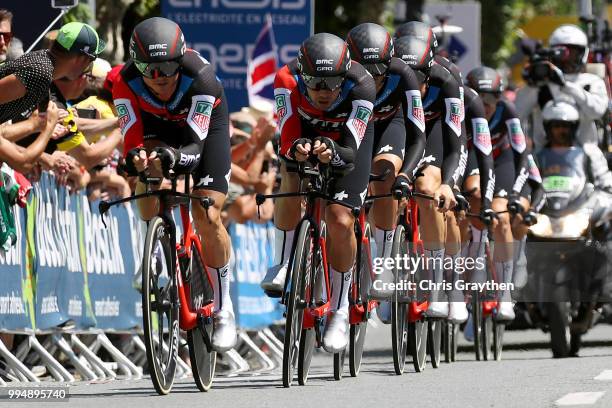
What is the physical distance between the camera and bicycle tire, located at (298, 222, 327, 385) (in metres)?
11.2

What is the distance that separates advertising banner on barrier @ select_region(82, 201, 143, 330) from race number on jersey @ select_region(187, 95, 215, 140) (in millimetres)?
3051

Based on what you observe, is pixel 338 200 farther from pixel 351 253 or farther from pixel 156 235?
pixel 156 235

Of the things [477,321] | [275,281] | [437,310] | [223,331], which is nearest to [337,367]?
[275,281]

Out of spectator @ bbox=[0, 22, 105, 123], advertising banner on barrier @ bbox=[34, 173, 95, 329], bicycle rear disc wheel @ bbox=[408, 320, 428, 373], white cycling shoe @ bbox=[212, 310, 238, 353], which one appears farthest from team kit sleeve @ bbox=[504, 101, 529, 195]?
spectator @ bbox=[0, 22, 105, 123]

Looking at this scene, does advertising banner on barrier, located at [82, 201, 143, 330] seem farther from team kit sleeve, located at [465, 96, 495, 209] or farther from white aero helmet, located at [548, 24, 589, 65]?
white aero helmet, located at [548, 24, 589, 65]

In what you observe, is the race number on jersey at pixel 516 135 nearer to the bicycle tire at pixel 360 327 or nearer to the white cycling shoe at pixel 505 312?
the white cycling shoe at pixel 505 312

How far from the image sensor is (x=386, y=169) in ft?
42.9

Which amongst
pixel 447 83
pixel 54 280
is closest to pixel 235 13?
pixel 447 83

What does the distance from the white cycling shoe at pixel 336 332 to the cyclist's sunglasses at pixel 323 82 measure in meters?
1.44

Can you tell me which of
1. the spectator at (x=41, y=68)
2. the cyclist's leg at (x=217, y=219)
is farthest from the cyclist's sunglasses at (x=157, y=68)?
the cyclist's leg at (x=217, y=219)

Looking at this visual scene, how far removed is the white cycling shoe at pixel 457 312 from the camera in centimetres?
1435

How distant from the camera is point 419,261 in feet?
44.4

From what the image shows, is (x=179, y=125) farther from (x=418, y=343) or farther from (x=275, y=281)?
(x=418, y=343)

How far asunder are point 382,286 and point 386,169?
89 cm
